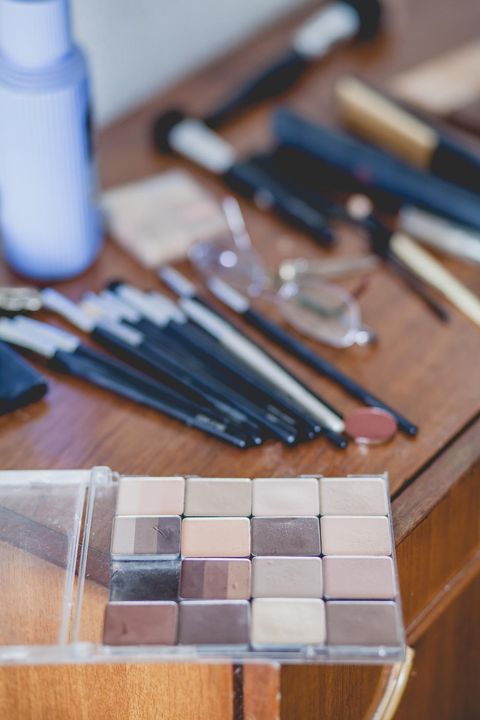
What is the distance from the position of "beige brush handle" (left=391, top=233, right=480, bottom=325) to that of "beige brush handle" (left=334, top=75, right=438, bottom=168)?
0.34ft

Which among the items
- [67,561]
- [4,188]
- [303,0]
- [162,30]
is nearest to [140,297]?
[4,188]

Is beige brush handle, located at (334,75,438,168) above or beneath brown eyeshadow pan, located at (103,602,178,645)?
above

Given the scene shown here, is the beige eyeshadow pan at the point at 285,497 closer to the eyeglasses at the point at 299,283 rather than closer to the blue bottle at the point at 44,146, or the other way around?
the eyeglasses at the point at 299,283

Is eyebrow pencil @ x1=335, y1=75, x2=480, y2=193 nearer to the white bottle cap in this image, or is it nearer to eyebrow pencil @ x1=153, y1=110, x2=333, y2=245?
eyebrow pencil @ x1=153, y1=110, x2=333, y2=245

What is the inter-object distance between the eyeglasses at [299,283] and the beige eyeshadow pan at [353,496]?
16 cm

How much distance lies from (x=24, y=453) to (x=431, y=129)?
0.48 meters

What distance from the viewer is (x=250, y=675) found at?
0.55 metres

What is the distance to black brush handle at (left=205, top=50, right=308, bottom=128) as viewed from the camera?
39.1 inches

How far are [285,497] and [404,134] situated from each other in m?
0.44

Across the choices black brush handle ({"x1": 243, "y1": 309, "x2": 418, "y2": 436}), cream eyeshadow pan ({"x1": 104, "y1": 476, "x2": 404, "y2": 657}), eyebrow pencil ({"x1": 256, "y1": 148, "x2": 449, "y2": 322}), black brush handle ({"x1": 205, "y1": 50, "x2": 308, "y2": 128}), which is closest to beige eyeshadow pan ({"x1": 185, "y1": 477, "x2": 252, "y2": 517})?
cream eyeshadow pan ({"x1": 104, "y1": 476, "x2": 404, "y2": 657})

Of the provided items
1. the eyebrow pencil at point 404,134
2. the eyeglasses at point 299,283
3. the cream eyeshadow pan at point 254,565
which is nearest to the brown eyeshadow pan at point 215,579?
the cream eyeshadow pan at point 254,565

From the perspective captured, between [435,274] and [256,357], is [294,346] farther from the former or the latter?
[435,274]

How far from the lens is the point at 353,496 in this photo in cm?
62

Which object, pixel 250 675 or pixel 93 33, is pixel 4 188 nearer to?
pixel 93 33
